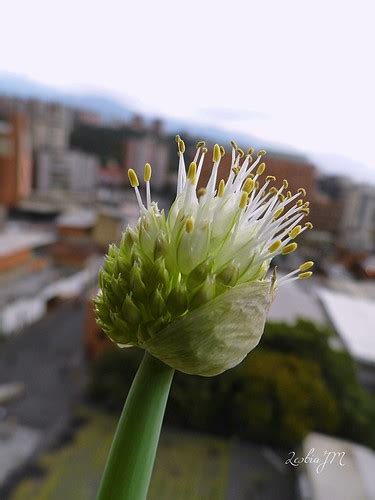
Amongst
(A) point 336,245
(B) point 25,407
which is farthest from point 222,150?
(A) point 336,245

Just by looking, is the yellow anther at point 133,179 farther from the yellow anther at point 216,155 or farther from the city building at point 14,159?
the city building at point 14,159

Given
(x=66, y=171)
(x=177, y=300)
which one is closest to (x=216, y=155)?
(x=177, y=300)

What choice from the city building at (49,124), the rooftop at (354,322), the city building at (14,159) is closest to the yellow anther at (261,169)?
the rooftop at (354,322)

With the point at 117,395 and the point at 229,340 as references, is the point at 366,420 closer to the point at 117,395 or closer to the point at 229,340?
the point at 117,395

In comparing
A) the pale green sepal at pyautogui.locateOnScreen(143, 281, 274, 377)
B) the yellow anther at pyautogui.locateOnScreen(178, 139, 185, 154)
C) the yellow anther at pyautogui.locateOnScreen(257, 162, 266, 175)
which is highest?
the yellow anther at pyautogui.locateOnScreen(178, 139, 185, 154)

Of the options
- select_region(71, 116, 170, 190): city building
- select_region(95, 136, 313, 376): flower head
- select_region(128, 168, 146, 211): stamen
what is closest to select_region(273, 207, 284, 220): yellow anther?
select_region(95, 136, 313, 376): flower head

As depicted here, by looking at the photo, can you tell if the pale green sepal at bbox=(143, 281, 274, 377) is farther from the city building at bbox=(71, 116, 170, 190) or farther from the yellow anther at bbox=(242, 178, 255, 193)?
the city building at bbox=(71, 116, 170, 190)

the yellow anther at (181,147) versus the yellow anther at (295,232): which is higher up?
the yellow anther at (181,147)
